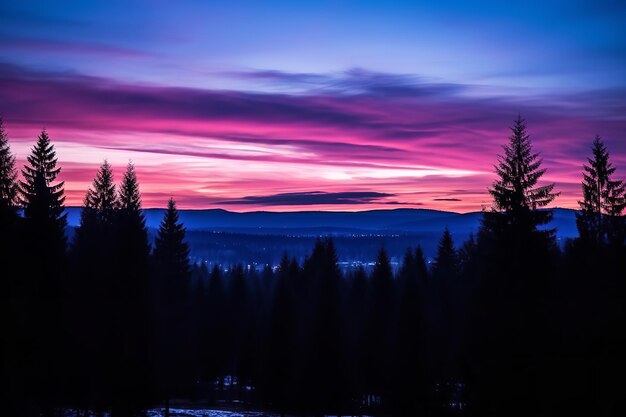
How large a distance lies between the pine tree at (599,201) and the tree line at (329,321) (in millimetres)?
92

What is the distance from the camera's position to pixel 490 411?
22.5m

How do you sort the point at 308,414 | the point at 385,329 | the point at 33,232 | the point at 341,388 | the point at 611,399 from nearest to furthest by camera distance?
1. the point at 611,399
2. the point at 33,232
3. the point at 341,388
4. the point at 308,414
5. the point at 385,329

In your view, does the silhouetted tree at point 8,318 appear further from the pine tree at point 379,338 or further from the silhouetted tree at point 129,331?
the pine tree at point 379,338

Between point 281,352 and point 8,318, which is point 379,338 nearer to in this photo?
point 281,352

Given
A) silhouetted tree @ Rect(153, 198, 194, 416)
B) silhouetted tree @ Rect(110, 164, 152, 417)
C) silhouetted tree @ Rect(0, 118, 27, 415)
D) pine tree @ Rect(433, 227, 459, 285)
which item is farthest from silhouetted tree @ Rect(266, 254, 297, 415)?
silhouetted tree @ Rect(0, 118, 27, 415)

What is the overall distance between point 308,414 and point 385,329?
418 inches

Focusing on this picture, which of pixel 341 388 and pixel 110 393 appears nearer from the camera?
pixel 110 393

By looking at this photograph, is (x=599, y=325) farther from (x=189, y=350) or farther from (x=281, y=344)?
(x=189, y=350)

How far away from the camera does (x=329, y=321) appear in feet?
142

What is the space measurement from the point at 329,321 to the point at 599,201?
20395mm

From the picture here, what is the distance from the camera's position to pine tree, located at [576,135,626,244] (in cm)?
3853

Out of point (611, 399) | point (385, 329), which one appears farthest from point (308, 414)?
point (611, 399)

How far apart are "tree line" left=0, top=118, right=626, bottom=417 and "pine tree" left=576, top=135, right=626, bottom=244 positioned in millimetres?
92

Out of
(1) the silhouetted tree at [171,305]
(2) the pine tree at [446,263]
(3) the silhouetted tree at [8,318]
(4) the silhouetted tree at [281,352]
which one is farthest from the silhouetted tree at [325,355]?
(2) the pine tree at [446,263]
